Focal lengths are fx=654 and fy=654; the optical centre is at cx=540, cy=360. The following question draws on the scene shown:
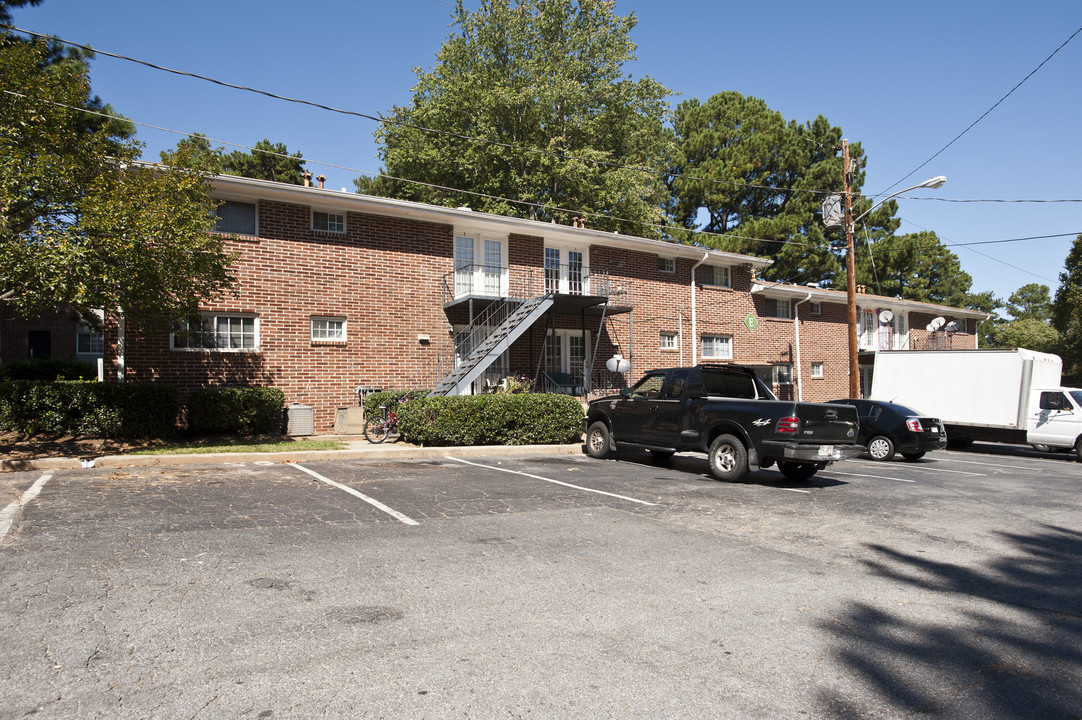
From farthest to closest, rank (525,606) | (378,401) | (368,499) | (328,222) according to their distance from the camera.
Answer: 1. (328,222)
2. (378,401)
3. (368,499)
4. (525,606)

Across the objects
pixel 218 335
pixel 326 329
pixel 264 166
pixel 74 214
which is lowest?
pixel 218 335

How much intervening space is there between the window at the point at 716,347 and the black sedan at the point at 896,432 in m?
10.2

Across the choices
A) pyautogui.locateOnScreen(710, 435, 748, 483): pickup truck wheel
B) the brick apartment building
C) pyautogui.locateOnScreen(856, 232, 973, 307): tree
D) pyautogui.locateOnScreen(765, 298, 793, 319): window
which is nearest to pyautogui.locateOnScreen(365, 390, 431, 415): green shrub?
the brick apartment building

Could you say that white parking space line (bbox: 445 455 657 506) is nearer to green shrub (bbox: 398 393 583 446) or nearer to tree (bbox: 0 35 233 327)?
green shrub (bbox: 398 393 583 446)

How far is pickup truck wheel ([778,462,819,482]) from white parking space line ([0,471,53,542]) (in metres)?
10.3

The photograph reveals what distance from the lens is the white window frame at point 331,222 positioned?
57.1 ft

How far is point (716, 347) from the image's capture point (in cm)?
2619

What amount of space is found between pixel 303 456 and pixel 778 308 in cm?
2294

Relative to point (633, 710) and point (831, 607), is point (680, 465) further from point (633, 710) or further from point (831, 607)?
point (633, 710)

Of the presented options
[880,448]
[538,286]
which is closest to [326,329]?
[538,286]

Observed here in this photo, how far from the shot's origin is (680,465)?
12328 mm

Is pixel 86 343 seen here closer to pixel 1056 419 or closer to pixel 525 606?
pixel 525 606

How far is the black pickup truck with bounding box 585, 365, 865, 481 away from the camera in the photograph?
9.76 meters

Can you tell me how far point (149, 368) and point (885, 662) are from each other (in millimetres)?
16017
